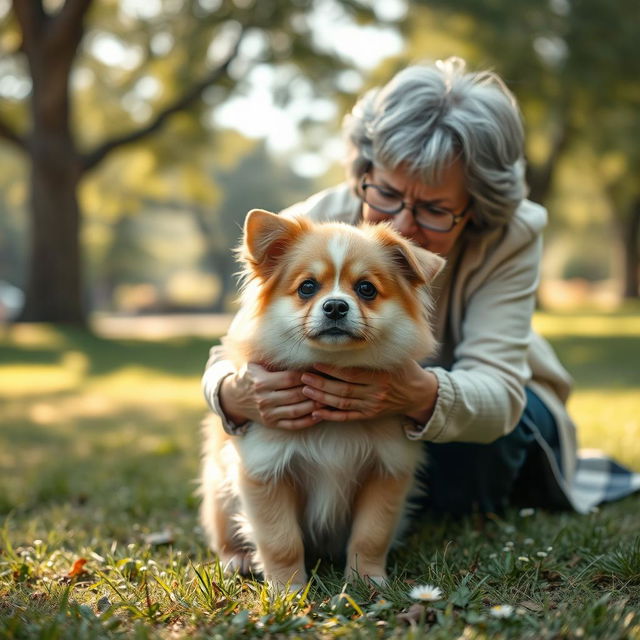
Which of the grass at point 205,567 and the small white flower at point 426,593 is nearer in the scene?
the grass at point 205,567

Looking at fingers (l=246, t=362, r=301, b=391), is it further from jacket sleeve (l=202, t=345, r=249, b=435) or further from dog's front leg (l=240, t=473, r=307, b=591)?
dog's front leg (l=240, t=473, r=307, b=591)

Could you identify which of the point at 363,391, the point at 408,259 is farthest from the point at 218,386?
the point at 408,259

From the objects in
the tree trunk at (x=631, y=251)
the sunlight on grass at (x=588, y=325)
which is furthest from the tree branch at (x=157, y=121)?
the tree trunk at (x=631, y=251)

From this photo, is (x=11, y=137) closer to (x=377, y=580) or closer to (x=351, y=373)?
(x=351, y=373)

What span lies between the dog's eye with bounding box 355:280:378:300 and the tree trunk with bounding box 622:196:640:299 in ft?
86.5

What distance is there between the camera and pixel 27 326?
13523 millimetres

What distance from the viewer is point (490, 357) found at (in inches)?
116

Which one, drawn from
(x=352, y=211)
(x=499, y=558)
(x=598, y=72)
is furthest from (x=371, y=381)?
(x=598, y=72)

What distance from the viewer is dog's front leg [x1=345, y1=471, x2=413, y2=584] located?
2561 mm

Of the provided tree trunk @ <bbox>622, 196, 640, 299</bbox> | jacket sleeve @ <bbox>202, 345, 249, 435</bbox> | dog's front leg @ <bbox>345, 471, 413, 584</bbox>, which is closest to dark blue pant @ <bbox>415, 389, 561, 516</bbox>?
dog's front leg @ <bbox>345, 471, 413, 584</bbox>

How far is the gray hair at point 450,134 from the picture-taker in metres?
2.88

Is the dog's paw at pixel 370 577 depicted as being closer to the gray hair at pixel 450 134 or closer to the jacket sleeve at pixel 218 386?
the jacket sleeve at pixel 218 386

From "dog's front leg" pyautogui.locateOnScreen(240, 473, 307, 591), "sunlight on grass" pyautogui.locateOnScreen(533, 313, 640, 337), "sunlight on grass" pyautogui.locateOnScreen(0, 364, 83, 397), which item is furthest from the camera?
"sunlight on grass" pyautogui.locateOnScreen(533, 313, 640, 337)

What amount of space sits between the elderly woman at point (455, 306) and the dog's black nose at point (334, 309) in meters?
0.29
